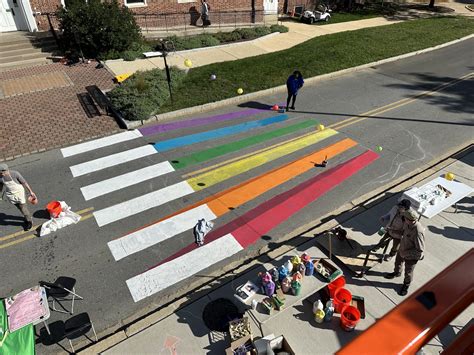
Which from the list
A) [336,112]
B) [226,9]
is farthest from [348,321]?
[226,9]

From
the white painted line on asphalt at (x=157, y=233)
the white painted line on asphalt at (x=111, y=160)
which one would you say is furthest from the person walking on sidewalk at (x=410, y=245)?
the white painted line on asphalt at (x=111, y=160)

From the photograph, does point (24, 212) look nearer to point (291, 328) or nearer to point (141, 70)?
point (291, 328)

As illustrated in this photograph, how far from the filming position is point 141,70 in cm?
1772

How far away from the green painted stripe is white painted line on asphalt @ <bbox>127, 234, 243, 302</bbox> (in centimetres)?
371

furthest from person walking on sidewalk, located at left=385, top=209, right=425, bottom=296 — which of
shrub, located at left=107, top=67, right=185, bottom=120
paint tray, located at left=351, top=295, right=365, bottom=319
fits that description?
shrub, located at left=107, top=67, right=185, bottom=120

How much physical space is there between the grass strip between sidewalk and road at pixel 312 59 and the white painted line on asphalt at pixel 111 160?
2.93 meters

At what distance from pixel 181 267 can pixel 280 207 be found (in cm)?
326

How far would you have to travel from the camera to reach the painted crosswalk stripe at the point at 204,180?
31.4 ft

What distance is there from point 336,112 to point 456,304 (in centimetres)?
1315

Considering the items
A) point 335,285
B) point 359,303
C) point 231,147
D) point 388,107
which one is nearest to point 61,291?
point 335,285

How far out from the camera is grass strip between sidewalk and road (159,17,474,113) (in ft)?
52.8

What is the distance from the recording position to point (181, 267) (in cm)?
801

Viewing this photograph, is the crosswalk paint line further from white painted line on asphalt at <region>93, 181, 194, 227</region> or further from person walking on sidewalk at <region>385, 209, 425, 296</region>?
person walking on sidewalk at <region>385, 209, 425, 296</region>

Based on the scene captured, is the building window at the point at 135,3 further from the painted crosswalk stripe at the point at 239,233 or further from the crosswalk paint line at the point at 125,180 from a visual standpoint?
the painted crosswalk stripe at the point at 239,233
